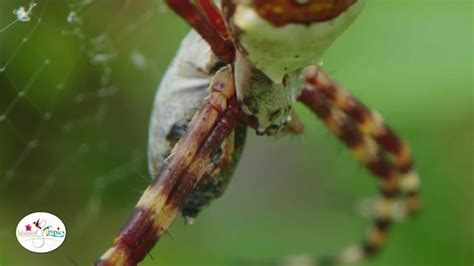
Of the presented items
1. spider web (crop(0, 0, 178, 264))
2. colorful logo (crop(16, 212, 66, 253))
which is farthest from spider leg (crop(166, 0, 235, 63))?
spider web (crop(0, 0, 178, 264))

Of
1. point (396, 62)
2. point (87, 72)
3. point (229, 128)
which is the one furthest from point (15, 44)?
point (396, 62)

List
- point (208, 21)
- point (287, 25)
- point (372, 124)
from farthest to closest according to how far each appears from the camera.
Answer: point (372, 124) → point (208, 21) → point (287, 25)

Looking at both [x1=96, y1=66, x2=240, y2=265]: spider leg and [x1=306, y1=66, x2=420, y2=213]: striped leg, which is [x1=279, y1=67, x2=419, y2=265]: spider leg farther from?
[x1=96, y1=66, x2=240, y2=265]: spider leg

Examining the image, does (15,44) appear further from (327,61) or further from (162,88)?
(327,61)

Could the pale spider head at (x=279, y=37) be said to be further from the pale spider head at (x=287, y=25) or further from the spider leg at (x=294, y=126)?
the spider leg at (x=294, y=126)

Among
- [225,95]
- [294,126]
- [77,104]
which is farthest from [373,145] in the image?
[77,104]

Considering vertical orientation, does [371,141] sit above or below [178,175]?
above

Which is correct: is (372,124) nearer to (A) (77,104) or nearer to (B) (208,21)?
(B) (208,21)
